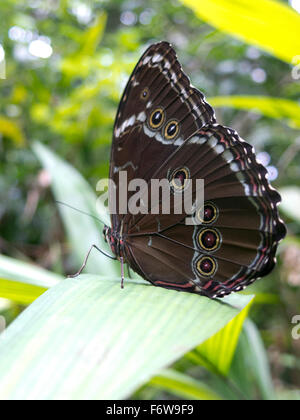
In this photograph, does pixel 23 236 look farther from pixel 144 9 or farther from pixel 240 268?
pixel 144 9

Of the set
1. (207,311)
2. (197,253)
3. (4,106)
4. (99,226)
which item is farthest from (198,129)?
(4,106)

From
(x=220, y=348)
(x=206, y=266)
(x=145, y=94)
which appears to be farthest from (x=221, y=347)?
(x=145, y=94)

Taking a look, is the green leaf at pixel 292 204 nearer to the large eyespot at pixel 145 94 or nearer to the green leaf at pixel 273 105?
the green leaf at pixel 273 105

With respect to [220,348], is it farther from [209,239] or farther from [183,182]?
[183,182]

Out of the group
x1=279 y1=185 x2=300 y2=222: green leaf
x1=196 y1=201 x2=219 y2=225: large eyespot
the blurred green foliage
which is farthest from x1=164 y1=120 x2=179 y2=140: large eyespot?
the blurred green foliage

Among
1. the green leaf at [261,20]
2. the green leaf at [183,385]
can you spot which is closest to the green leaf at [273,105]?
the green leaf at [261,20]

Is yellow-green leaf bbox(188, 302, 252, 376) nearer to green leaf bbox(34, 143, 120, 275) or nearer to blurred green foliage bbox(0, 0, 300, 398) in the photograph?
green leaf bbox(34, 143, 120, 275)
